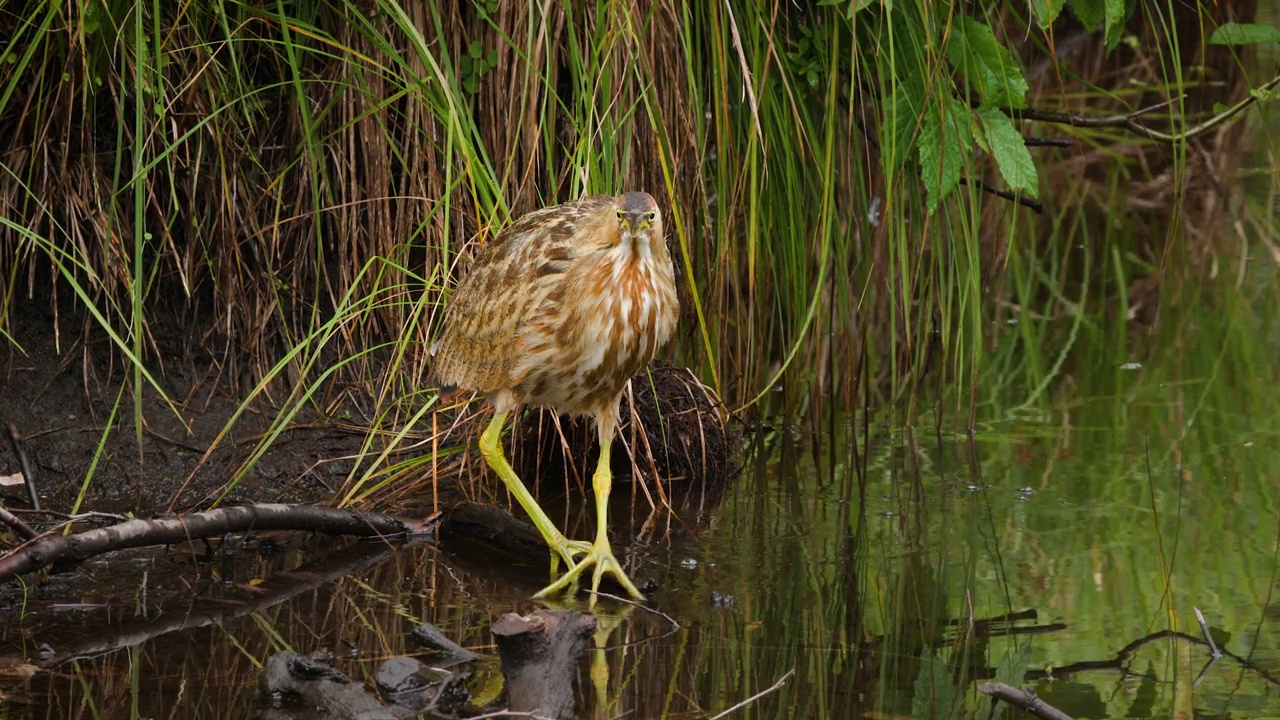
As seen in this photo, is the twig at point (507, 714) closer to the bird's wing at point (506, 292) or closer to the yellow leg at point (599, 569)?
the yellow leg at point (599, 569)

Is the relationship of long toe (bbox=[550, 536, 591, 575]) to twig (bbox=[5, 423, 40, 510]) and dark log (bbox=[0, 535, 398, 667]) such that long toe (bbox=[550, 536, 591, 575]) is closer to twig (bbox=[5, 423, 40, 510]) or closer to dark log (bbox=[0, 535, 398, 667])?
dark log (bbox=[0, 535, 398, 667])

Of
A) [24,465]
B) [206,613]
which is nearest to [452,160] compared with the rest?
[24,465]

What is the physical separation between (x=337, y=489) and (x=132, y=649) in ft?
5.13

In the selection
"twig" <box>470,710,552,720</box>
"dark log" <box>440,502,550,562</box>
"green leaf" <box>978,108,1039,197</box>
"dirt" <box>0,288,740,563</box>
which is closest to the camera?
"twig" <box>470,710,552,720</box>

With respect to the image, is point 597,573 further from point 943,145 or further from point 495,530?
point 943,145

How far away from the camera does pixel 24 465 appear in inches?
205

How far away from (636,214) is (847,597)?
4.19ft

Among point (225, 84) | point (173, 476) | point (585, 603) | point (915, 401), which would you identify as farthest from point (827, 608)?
point (225, 84)

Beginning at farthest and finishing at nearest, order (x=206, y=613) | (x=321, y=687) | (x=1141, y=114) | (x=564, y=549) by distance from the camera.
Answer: (x=1141, y=114) → (x=564, y=549) → (x=206, y=613) → (x=321, y=687)

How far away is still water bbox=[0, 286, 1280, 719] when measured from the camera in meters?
4.02

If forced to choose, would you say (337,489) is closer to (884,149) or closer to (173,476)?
(173,476)

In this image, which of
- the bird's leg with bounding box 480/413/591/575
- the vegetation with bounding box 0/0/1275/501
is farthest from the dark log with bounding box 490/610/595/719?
the vegetation with bounding box 0/0/1275/501

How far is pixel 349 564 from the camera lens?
500 cm

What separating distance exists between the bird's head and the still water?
3.45 feet
